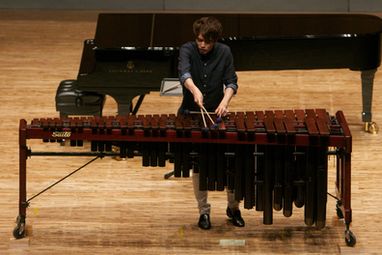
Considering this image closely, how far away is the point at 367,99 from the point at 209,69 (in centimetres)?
226

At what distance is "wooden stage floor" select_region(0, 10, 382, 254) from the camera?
6883 mm

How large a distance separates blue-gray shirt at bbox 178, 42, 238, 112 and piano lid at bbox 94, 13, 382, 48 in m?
1.29

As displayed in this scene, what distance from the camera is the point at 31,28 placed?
1137 cm

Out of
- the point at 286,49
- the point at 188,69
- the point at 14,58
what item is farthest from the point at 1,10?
the point at 188,69

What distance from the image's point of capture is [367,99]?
871 centimetres

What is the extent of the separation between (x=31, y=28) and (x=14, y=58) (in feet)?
3.15

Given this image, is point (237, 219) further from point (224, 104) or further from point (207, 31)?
point (207, 31)

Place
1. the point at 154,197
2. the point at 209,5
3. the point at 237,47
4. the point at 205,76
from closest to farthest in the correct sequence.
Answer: the point at 205,76 → the point at 154,197 → the point at 237,47 → the point at 209,5

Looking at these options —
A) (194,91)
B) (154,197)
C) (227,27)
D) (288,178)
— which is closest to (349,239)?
(288,178)

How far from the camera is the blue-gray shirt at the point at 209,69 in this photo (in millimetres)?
6871

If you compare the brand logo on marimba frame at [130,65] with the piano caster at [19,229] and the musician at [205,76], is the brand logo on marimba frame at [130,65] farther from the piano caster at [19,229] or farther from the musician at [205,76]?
the piano caster at [19,229]

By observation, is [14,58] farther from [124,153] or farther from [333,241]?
[333,241]

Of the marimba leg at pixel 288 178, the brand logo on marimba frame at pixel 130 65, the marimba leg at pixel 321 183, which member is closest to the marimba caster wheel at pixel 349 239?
the marimba leg at pixel 321 183

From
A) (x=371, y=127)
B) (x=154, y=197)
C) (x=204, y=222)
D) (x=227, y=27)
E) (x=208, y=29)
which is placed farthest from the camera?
(x=371, y=127)
